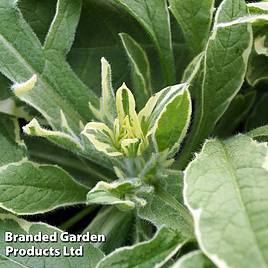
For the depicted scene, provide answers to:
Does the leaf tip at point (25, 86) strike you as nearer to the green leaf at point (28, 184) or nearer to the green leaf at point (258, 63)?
the green leaf at point (28, 184)

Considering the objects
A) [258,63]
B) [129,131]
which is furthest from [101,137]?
[258,63]

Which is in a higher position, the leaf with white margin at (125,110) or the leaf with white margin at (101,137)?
the leaf with white margin at (125,110)

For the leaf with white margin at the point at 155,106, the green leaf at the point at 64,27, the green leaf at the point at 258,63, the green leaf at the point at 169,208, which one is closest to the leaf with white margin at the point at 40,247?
the green leaf at the point at 169,208

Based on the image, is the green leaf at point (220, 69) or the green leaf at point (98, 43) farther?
the green leaf at point (98, 43)

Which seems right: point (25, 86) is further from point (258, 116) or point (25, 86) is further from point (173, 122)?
point (258, 116)

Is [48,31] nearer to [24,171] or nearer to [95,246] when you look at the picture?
[24,171]

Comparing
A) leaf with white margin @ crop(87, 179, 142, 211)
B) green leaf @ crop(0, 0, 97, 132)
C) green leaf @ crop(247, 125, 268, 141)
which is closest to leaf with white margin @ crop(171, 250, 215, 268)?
leaf with white margin @ crop(87, 179, 142, 211)
